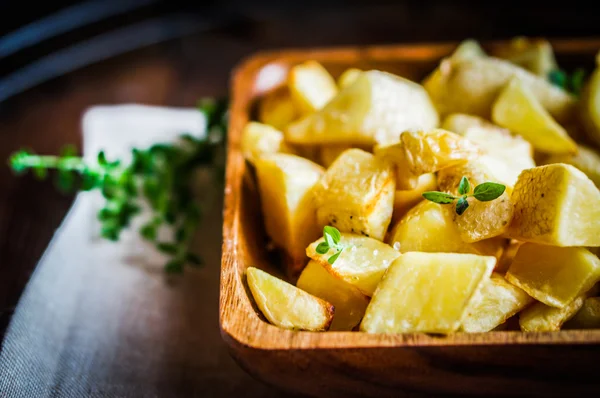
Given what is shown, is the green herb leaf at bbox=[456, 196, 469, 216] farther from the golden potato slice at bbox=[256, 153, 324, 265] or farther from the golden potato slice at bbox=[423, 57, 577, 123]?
the golden potato slice at bbox=[423, 57, 577, 123]

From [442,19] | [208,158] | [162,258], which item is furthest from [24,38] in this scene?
[442,19]

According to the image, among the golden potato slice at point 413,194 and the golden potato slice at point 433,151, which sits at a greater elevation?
the golden potato slice at point 433,151

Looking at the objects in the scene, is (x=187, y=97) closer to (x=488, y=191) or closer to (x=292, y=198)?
(x=292, y=198)

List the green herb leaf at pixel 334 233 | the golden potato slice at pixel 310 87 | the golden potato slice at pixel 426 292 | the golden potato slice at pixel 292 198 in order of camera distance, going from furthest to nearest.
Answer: the golden potato slice at pixel 310 87 < the golden potato slice at pixel 292 198 < the green herb leaf at pixel 334 233 < the golden potato slice at pixel 426 292

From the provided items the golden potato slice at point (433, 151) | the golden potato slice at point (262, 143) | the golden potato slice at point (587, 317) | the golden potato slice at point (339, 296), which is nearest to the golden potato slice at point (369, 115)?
the golden potato slice at point (262, 143)

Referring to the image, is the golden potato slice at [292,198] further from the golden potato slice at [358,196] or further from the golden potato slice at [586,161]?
the golden potato slice at [586,161]

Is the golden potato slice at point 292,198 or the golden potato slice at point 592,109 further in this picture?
the golden potato slice at point 592,109

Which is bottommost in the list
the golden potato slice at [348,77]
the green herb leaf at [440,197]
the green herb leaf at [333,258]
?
the green herb leaf at [333,258]
